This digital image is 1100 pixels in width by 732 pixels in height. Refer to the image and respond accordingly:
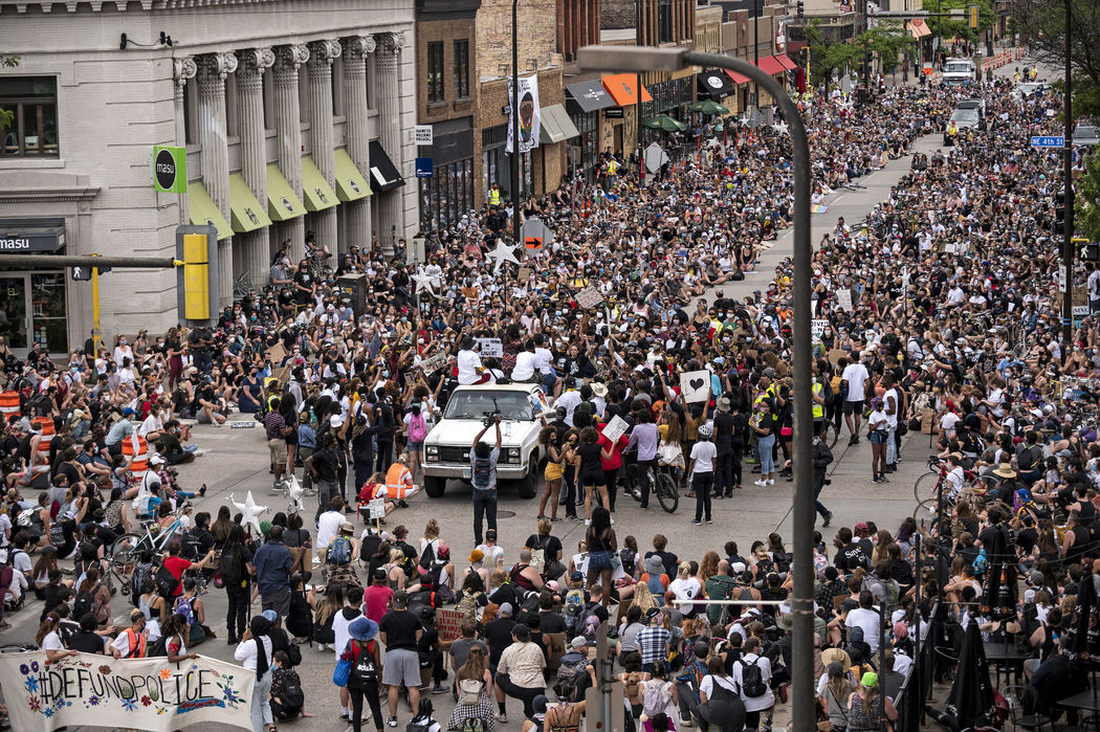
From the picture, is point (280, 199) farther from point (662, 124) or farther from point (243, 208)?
point (662, 124)

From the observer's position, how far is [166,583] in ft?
61.2

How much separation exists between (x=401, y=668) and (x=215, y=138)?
27.4m

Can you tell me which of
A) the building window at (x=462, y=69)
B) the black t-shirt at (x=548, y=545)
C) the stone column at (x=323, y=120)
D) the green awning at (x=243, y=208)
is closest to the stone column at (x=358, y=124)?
the stone column at (x=323, y=120)

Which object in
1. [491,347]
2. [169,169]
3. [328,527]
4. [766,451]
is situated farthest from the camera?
[169,169]

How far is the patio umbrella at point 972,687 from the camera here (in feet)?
50.6

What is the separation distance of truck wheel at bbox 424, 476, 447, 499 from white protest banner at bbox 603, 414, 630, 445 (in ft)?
9.66

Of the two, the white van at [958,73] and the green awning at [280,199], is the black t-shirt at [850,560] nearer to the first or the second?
the green awning at [280,199]

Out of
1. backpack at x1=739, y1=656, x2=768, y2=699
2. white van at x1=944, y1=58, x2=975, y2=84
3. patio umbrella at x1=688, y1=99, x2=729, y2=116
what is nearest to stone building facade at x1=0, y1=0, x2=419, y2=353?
backpack at x1=739, y1=656, x2=768, y2=699

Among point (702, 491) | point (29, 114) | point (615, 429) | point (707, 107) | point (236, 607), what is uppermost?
point (707, 107)

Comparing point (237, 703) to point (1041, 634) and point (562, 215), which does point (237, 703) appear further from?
point (562, 215)

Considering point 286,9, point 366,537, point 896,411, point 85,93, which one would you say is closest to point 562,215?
point 286,9

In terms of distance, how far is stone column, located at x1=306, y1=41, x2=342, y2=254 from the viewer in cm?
4897

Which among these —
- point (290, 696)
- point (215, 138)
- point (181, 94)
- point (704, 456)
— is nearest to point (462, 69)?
point (215, 138)

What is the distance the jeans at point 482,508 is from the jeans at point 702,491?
310cm
